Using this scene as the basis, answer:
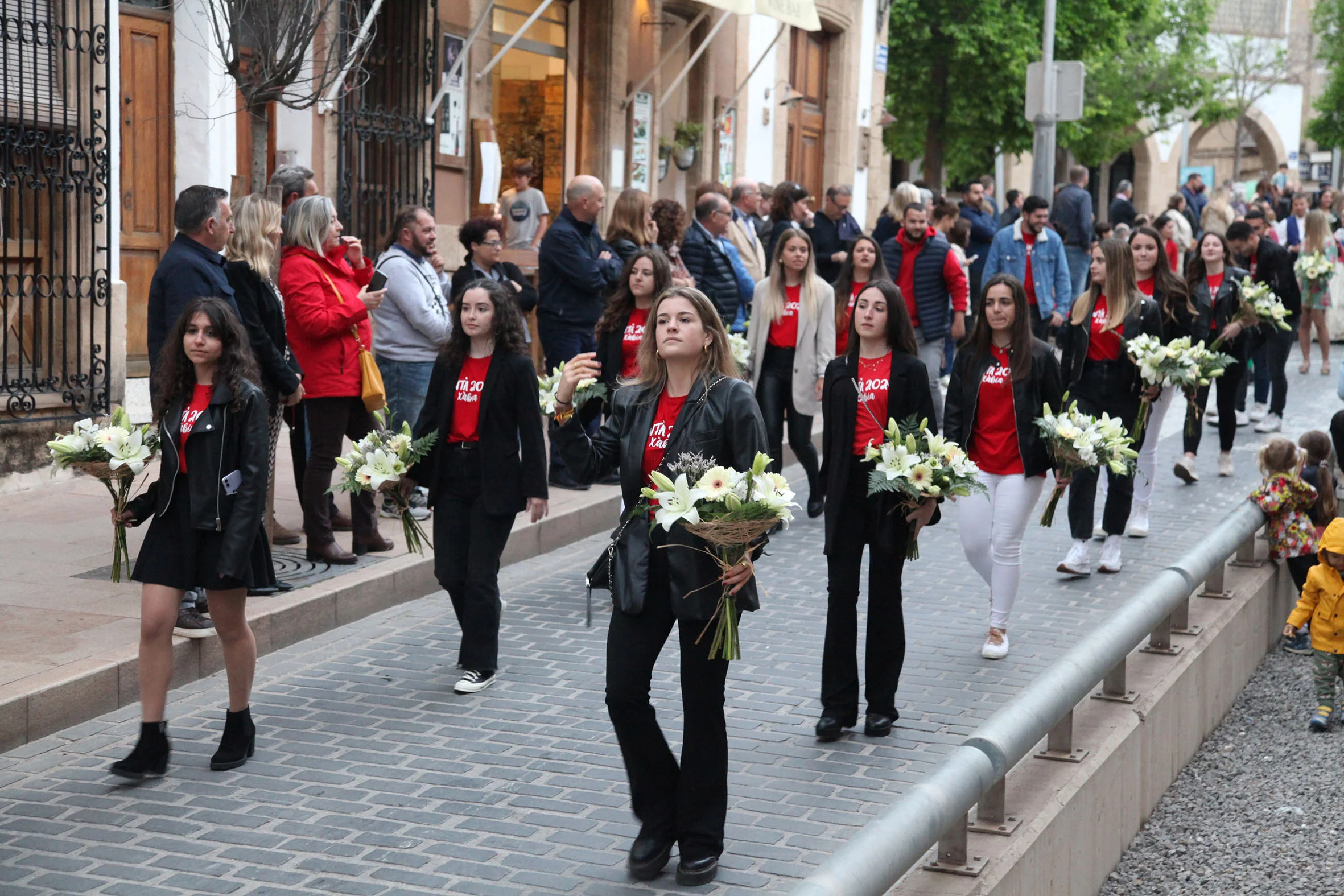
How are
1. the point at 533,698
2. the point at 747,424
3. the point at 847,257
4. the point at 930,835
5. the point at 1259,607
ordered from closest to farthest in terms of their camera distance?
the point at 930,835 < the point at 747,424 < the point at 533,698 < the point at 1259,607 < the point at 847,257

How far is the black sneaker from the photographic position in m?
7.13

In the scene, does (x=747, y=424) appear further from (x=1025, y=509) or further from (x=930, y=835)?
(x=1025, y=509)

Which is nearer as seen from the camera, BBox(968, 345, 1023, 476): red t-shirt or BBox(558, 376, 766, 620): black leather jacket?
BBox(558, 376, 766, 620): black leather jacket

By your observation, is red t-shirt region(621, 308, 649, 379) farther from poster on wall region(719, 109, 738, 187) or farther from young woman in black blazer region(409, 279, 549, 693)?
poster on wall region(719, 109, 738, 187)

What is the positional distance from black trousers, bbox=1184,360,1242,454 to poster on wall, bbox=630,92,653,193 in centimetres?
763

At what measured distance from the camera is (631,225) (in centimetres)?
1119

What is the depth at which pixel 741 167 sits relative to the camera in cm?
2120

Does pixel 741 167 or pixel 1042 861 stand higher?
pixel 741 167

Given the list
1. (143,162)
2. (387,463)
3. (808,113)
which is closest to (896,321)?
(387,463)

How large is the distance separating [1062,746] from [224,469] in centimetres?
312

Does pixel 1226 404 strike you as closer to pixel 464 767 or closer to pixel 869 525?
pixel 869 525

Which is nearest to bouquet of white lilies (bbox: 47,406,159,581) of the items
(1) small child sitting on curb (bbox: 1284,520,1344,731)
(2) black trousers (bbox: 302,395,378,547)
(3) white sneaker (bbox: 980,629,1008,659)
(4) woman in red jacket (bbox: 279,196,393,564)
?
(4) woman in red jacket (bbox: 279,196,393,564)

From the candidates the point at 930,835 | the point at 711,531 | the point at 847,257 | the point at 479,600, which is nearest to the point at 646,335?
the point at 711,531

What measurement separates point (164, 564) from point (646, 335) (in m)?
2.02
